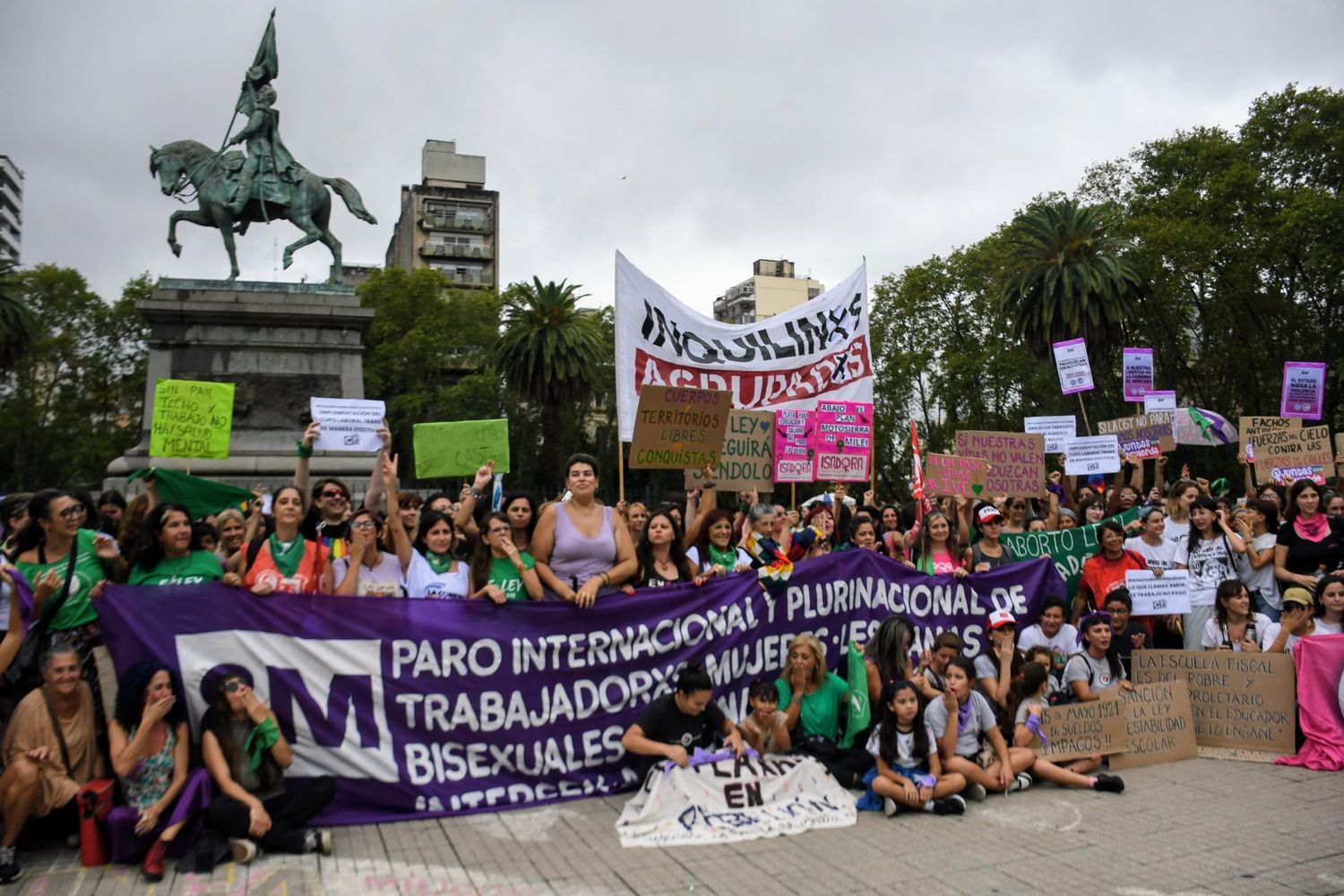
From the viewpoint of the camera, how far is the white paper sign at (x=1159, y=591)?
774 cm

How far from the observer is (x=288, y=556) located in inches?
240

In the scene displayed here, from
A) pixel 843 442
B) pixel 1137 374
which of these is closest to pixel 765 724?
pixel 843 442

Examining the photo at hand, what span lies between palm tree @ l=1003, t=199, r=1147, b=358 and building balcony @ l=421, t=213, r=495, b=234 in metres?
50.2

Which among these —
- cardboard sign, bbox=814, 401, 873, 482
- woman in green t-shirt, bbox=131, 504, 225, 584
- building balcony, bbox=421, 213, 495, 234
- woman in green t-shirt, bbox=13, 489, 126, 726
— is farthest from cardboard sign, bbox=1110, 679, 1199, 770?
building balcony, bbox=421, 213, 495, 234

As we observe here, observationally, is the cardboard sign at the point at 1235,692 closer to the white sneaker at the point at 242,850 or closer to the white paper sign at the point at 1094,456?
the white paper sign at the point at 1094,456

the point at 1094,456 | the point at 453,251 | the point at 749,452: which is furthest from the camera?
the point at 453,251

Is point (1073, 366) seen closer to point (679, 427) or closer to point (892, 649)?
point (679, 427)

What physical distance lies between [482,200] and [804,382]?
229ft

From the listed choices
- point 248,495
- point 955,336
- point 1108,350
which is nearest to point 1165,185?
point 1108,350

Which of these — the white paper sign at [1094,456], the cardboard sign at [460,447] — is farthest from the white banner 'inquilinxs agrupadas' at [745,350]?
the white paper sign at [1094,456]

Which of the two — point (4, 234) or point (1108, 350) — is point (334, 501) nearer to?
point (1108, 350)

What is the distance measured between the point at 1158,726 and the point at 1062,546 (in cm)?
229

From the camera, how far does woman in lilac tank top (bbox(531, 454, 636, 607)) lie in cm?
654

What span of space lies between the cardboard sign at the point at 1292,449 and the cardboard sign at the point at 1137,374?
2.30 metres
